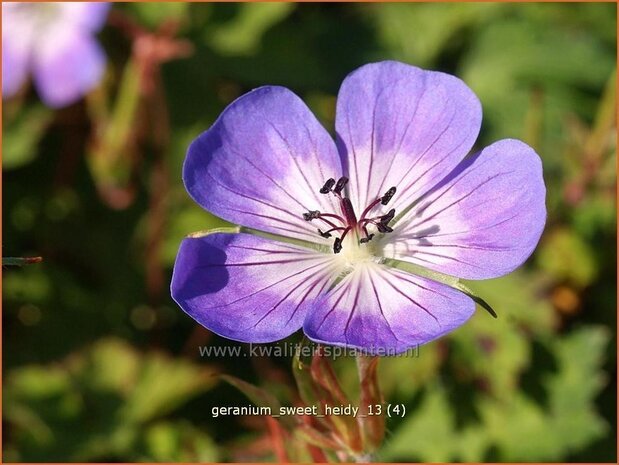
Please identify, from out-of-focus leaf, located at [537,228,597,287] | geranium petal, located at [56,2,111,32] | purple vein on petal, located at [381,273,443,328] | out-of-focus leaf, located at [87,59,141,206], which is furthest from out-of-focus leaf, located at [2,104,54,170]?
out-of-focus leaf, located at [537,228,597,287]

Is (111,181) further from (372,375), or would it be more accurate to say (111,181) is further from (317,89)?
(372,375)

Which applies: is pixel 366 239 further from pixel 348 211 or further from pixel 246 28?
pixel 246 28

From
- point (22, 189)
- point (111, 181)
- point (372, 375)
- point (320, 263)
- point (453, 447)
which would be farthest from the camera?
point (22, 189)

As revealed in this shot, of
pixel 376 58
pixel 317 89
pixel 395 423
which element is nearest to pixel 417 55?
pixel 376 58

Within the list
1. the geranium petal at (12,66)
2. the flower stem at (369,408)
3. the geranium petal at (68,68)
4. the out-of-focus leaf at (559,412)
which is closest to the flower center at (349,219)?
the flower stem at (369,408)

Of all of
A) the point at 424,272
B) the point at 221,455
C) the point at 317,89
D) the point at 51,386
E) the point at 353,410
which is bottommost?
the point at 221,455

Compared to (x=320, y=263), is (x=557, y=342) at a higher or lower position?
lower
